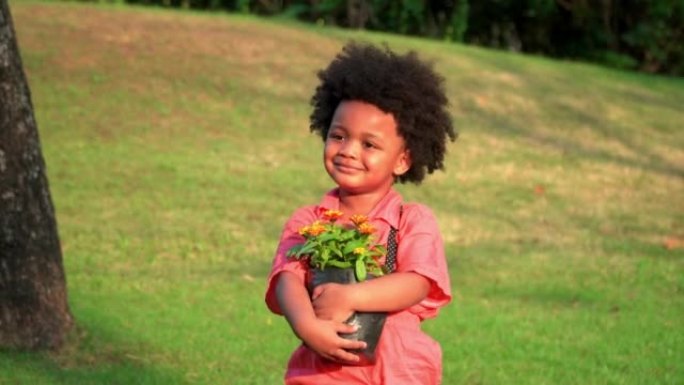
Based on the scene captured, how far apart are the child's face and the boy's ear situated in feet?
0.24

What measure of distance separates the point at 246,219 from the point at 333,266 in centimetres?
755

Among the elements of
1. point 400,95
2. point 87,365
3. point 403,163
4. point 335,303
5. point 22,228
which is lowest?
point 87,365

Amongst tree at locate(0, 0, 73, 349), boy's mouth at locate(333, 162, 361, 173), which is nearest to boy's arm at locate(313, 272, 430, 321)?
boy's mouth at locate(333, 162, 361, 173)

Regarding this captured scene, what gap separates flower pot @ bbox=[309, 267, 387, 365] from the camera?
4266 millimetres

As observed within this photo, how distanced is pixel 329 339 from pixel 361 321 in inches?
4.6

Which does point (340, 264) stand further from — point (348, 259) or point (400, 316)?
point (400, 316)

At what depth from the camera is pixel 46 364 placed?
24.0ft

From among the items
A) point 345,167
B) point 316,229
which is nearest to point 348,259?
point 316,229

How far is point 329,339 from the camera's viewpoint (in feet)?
13.8

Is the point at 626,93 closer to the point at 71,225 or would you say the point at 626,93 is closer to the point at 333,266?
the point at 71,225

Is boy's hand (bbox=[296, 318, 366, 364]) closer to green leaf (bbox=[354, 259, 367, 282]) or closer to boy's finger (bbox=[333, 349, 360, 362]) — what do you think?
boy's finger (bbox=[333, 349, 360, 362])

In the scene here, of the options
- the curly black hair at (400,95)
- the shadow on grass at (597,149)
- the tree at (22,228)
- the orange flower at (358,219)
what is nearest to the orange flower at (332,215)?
the orange flower at (358,219)

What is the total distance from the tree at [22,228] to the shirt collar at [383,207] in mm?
3130

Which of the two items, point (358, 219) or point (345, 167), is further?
point (345, 167)
